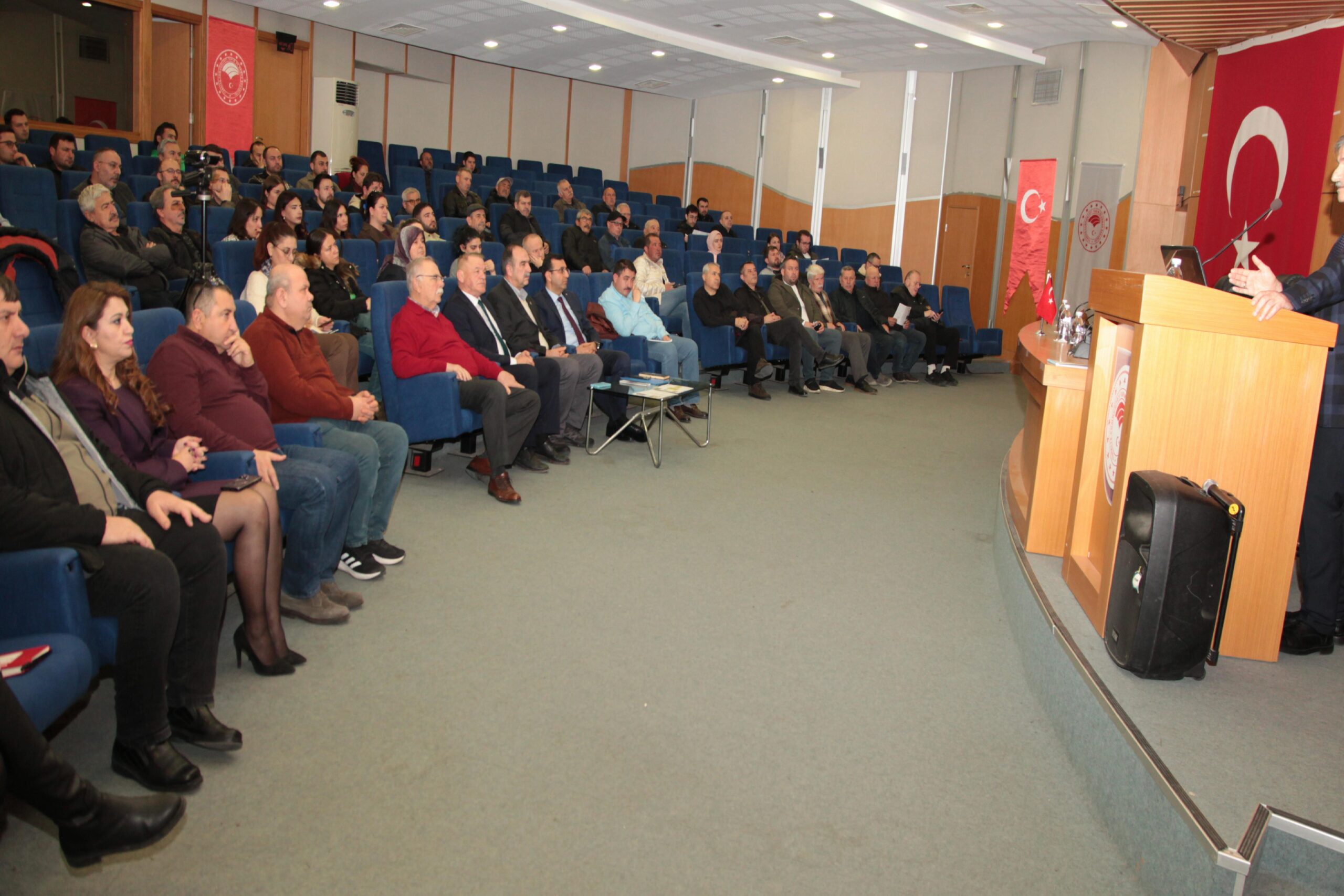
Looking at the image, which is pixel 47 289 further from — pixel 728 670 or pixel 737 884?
pixel 737 884

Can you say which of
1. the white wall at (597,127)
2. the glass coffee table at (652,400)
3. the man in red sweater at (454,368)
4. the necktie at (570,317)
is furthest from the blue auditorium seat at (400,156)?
the man in red sweater at (454,368)

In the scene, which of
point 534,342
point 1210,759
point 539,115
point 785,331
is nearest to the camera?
point 1210,759

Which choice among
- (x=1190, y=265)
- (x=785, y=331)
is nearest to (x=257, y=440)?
(x=1190, y=265)

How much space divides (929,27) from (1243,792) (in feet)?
32.0

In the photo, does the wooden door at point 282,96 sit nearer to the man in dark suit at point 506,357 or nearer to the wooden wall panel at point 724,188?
the wooden wall panel at point 724,188

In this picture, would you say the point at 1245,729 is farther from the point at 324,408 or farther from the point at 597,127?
the point at 597,127

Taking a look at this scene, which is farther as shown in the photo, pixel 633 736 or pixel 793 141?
pixel 793 141

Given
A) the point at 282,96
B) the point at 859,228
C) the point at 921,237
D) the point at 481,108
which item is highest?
the point at 481,108

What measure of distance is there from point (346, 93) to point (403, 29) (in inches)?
42.2

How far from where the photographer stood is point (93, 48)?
10500 mm

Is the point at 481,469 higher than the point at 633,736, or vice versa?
the point at 481,469

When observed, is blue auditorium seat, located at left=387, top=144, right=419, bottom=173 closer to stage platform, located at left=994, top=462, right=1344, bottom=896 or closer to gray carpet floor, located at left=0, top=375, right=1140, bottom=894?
gray carpet floor, located at left=0, top=375, right=1140, bottom=894

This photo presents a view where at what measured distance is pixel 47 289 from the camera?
4.09m

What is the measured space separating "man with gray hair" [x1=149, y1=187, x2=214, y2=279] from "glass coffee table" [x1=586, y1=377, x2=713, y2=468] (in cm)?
235
